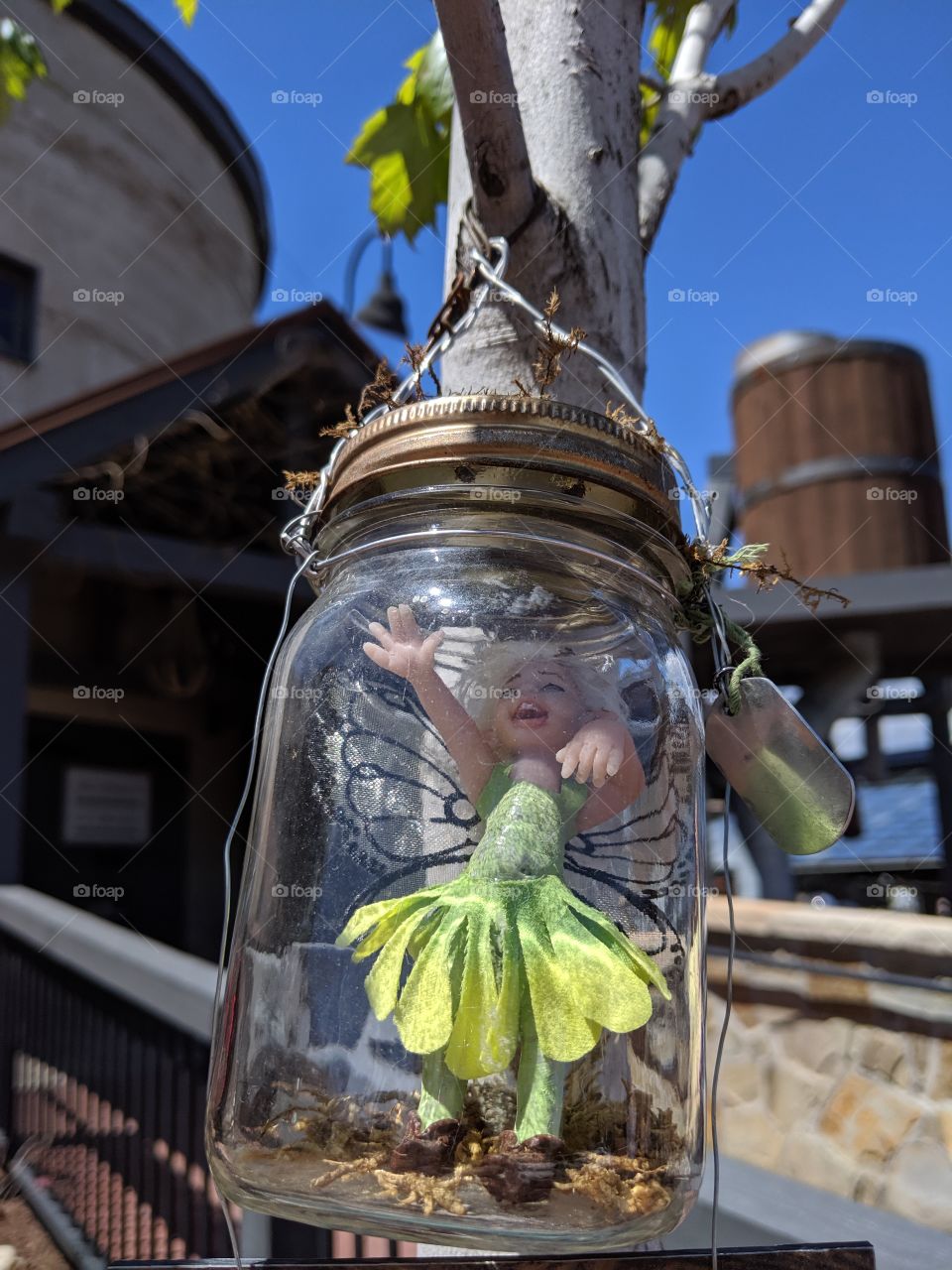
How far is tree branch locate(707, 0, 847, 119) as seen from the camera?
74.4 inches

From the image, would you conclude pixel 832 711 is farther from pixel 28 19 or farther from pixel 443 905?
pixel 28 19

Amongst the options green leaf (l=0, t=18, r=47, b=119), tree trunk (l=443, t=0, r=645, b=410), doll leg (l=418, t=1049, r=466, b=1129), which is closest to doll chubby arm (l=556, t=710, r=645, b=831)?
doll leg (l=418, t=1049, r=466, b=1129)

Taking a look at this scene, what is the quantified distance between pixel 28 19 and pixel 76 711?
21.5ft

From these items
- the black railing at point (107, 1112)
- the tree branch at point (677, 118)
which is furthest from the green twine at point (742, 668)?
the black railing at point (107, 1112)

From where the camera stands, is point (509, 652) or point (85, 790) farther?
point (85, 790)

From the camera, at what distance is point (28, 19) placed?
29.5 ft

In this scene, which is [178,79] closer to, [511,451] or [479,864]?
[511,451]

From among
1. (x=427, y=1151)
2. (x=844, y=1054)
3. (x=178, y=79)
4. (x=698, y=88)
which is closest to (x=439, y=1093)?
(x=427, y=1151)

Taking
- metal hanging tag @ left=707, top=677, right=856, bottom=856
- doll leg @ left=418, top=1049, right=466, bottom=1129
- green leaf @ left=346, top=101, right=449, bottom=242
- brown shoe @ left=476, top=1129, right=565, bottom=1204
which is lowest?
brown shoe @ left=476, top=1129, right=565, bottom=1204

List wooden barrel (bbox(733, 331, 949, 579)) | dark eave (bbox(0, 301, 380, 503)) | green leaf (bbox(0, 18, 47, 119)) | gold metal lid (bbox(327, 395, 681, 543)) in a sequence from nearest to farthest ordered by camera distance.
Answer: gold metal lid (bbox(327, 395, 681, 543)) → green leaf (bbox(0, 18, 47, 119)) → dark eave (bbox(0, 301, 380, 503)) → wooden barrel (bbox(733, 331, 949, 579))

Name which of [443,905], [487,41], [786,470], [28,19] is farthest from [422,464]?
[28,19]

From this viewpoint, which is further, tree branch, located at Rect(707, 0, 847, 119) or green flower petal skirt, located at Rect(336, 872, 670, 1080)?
tree branch, located at Rect(707, 0, 847, 119)

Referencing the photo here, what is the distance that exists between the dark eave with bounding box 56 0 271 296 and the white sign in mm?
7019

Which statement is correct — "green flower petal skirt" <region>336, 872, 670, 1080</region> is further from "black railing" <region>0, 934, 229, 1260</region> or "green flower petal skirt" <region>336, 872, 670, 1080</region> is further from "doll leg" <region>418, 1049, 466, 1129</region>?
"black railing" <region>0, 934, 229, 1260</region>
